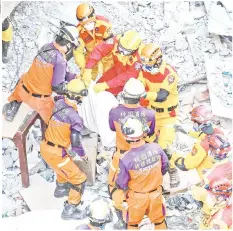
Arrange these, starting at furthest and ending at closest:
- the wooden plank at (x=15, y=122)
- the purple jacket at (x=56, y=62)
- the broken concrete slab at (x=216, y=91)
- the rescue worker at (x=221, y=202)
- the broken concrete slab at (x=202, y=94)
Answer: the broken concrete slab at (x=202, y=94) → the broken concrete slab at (x=216, y=91) → the wooden plank at (x=15, y=122) → the purple jacket at (x=56, y=62) → the rescue worker at (x=221, y=202)

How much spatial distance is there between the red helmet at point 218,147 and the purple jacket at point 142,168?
1.78 ft

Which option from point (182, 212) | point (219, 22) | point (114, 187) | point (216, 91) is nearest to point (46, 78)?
point (114, 187)

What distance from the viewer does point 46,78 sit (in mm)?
9836

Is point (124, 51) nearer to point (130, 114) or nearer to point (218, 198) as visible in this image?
point (130, 114)

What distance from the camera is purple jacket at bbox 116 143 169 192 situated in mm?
8414

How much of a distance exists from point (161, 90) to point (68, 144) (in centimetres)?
131

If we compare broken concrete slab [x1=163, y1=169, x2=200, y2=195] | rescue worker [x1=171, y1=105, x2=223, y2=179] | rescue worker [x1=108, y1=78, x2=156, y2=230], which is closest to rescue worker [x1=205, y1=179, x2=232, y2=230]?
rescue worker [x1=171, y1=105, x2=223, y2=179]

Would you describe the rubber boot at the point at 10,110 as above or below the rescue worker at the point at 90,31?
below

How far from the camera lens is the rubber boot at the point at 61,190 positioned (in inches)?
385

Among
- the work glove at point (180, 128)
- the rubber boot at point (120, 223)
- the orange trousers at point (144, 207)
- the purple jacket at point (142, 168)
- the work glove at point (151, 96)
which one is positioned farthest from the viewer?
the work glove at point (180, 128)

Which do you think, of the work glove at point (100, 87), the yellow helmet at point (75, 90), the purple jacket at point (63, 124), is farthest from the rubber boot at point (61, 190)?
the work glove at point (100, 87)

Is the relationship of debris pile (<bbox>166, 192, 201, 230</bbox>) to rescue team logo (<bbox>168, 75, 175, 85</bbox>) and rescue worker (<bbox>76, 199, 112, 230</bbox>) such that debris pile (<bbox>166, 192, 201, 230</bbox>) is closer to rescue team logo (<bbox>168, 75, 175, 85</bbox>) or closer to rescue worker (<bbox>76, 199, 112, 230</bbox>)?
rescue team logo (<bbox>168, 75, 175, 85</bbox>)

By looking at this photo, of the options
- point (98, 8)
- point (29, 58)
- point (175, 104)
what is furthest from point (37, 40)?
point (175, 104)

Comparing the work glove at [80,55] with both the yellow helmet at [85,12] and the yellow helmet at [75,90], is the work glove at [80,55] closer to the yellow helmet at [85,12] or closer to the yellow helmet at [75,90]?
the yellow helmet at [85,12]
